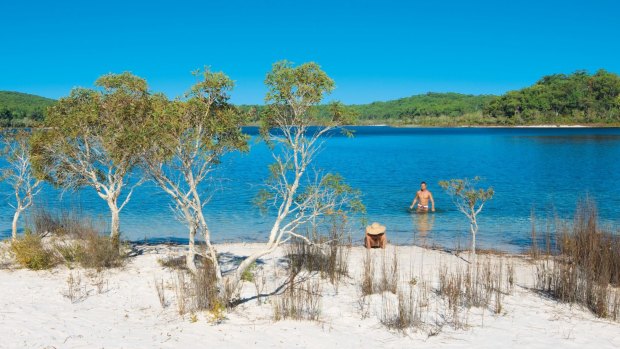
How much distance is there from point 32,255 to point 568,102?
15783 cm

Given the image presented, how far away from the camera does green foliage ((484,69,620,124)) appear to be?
140 meters

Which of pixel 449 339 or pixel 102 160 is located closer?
pixel 449 339

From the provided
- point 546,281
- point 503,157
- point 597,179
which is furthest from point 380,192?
point 503,157

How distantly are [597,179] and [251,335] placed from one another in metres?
35.0

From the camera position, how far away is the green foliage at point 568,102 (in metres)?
140

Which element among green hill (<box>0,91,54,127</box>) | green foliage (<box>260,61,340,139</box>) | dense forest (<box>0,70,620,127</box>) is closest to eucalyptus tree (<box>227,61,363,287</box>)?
green foliage (<box>260,61,340,139</box>)

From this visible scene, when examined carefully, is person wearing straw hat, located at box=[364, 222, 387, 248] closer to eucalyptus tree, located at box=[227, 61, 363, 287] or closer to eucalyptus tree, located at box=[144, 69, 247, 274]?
eucalyptus tree, located at box=[227, 61, 363, 287]

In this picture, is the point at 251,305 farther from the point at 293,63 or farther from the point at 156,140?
the point at 293,63

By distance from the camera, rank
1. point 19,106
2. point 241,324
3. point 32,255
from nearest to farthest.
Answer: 1. point 241,324
2. point 32,255
3. point 19,106

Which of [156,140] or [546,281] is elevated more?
[156,140]

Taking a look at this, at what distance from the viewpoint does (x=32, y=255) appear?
1215cm

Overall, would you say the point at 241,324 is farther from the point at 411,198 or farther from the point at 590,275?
the point at 411,198

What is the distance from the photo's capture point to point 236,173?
4594 cm

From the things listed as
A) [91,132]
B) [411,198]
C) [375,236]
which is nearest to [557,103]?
[411,198]
